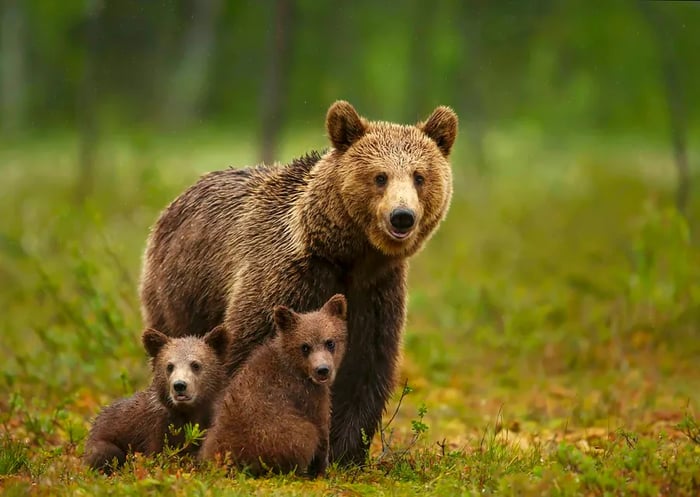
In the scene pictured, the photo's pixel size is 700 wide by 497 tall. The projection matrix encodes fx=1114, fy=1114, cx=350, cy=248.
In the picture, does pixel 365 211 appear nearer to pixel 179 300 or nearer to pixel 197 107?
pixel 179 300

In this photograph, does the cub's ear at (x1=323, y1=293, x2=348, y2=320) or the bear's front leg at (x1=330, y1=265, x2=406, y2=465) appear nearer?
the cub's ear at (x1=323, y1=293, x2=348, y2=320)

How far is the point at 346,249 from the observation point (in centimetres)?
711

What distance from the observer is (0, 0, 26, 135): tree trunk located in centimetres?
4078

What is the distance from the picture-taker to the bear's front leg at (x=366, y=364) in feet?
23.8

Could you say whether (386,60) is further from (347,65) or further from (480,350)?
(480,350)

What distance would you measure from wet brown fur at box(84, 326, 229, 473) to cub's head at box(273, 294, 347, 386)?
49cm

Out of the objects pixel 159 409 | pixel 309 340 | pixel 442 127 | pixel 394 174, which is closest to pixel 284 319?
pixel 309 340

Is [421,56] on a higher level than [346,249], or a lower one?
higher

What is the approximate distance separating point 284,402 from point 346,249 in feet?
3.89

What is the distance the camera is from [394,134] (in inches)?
285

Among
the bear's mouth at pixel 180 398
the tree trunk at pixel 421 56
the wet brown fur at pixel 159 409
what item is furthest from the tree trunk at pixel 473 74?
the bear's mouth at pixel 180 398

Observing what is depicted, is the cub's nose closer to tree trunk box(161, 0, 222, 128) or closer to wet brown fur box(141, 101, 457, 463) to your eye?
wet brown fur box(141, 101, 457, 463)

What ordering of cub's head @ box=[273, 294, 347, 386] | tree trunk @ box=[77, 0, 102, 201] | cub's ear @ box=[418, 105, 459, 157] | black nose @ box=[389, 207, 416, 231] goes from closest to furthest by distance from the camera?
cub's head @ box=[273, 294, 347, 386] < black nose @ box=[389, 207, 416, 231] < cub's ear @ box=[418, 105, 459, 157] < tree trunk @ box=[77, 0, 102, 201]

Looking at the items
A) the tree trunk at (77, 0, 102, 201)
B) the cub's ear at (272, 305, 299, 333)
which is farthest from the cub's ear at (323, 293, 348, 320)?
the tree trunk at (77, 0, 102, 201)
